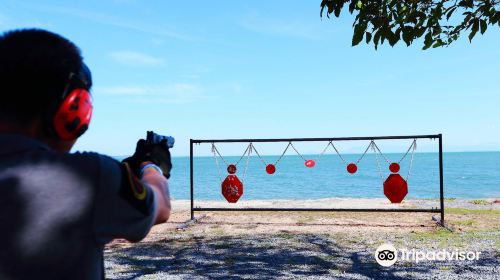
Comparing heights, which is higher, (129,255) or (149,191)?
(149,191)

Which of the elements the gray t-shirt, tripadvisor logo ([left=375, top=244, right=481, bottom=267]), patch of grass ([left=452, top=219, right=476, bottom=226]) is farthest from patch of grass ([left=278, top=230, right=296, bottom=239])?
the gray t-shirt

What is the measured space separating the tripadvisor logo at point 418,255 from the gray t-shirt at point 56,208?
6366mm

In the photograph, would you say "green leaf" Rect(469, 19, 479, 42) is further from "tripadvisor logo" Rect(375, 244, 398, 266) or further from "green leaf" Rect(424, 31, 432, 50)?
"tripadvisor logo" Rect(375, 244, 398, 266)

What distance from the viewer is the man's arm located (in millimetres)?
1309

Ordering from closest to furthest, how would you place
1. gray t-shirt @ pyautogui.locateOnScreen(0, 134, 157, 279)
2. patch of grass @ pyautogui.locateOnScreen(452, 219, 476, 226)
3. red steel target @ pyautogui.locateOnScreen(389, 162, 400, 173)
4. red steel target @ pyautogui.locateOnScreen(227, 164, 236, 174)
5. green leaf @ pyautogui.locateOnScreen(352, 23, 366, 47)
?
1. gray t-shirt @ pyautogui.locateOnScreen(0, 134, 157, 279)
2. green leaf @ pyautogui.locateOnScreen(352, 23, 366, 47)
3. red steel target @ pyautogui.locateOnScreen(389, 162, 400, 173)
4. patch of grass @ pyautogui.locateOnScreen(452, 219, 476, 226)
5. red steel target @ pyautogui.locateOnScreen(227, 164, 236, 174)

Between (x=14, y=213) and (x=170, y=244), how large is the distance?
802 cm

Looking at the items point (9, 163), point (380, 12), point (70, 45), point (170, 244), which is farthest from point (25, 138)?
point (170, 244)

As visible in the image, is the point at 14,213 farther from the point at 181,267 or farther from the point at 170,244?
the point at 170,244

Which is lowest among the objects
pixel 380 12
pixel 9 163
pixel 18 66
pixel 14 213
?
pixel 14 213

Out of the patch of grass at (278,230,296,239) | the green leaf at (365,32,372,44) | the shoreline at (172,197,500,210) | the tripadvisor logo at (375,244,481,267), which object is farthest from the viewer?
the shoreline at (172,197,500,210)

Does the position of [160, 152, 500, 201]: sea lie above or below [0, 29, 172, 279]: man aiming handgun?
below

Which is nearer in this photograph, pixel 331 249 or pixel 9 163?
pixel 9 163

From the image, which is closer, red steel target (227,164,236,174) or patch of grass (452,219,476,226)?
patch of grass (452,219,476,226)

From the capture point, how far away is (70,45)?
1.26 m
